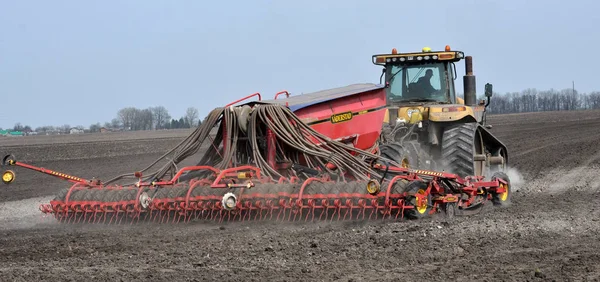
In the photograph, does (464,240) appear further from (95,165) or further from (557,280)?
(95,165)

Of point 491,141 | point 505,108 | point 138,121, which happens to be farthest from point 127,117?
point 491,141

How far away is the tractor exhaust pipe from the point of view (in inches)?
476

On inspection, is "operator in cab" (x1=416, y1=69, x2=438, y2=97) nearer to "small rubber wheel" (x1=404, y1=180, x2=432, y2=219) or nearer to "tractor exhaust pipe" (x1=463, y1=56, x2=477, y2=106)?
"tractor exhaust pipe" (x1=463, y1=56, x2=477, y2=106)

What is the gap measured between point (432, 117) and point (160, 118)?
71.8 m

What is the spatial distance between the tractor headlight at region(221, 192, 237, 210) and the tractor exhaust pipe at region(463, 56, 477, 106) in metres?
5.24

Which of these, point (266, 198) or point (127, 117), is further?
point (127, 117)

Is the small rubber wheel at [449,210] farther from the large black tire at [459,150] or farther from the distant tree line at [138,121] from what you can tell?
the distant tree line at [138,121]

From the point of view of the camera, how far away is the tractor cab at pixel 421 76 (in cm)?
1169

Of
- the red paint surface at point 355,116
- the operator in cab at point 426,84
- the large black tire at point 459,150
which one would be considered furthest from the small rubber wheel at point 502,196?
the operator in cab at point 426,84

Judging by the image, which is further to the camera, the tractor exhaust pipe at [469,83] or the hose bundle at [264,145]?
the tractor exhaust pipe at [469,83]

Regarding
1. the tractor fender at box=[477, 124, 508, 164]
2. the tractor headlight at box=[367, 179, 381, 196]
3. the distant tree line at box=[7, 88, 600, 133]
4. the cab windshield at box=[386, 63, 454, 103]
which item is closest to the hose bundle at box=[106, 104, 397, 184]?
the tractor headlight at box=[367, 179, 381, 196]

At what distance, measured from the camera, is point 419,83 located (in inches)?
465

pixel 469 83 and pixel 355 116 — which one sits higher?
pixel 469 83

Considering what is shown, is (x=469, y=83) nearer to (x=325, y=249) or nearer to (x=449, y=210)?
(x=449, y=210)
